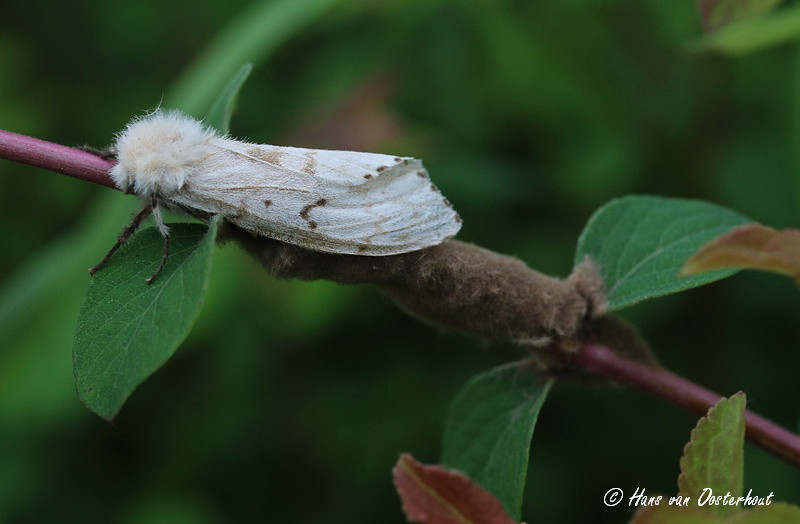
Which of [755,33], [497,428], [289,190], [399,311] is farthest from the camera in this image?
[399,311]

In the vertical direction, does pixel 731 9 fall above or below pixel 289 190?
above

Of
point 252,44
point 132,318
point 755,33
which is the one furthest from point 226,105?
point 252,44

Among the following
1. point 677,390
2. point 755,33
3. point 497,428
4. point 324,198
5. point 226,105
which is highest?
point 755,33

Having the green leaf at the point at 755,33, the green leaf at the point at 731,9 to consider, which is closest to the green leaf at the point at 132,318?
the green leaf at the point at 731,9

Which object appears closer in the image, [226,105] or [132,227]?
[132,227]

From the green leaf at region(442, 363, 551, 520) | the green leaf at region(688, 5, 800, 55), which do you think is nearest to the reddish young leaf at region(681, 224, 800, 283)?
the green leaf at region(442, 363, 551, 520)

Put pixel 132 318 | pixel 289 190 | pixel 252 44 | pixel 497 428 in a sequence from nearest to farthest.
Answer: pixel 132 318
pixel 289 190
pixel 497 428
pixel 252 44

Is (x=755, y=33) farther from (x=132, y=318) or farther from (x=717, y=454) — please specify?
(x=132, y=318)

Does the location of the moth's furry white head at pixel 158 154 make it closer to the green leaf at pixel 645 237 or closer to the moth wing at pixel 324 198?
the moth wing at pixel 324 198
